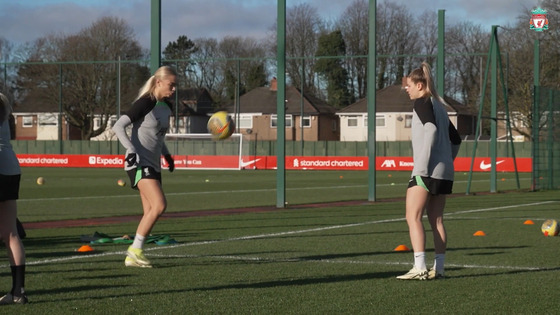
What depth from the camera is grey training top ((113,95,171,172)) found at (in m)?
9.70

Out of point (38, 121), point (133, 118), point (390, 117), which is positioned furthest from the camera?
point (390, 117)

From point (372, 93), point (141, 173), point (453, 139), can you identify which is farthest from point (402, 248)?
point (372, 93)

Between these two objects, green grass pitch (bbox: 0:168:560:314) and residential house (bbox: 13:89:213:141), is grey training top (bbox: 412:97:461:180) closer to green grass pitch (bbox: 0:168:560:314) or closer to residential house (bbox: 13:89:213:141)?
green grass pitch (bbox: 0:168:560:314)

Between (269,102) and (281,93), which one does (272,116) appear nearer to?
(269,102)

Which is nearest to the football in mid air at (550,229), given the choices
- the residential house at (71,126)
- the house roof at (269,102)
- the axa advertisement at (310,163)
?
the axa advertisement at (310,163)

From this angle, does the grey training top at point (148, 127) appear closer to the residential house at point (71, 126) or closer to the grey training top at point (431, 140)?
the grey training top at point (431, 140)

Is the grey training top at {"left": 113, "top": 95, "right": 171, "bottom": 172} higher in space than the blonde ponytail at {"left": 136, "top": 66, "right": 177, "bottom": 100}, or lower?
lower

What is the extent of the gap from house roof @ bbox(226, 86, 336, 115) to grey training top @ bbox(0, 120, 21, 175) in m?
70.5

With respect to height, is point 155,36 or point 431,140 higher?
point 155,36

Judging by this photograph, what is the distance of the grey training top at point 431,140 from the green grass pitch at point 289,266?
103cm

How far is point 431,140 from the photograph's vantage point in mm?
8672

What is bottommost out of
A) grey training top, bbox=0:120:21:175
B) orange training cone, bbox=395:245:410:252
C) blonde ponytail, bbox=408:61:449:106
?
orange training cone, bbox=395:245:410:252

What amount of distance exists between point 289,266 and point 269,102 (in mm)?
74634

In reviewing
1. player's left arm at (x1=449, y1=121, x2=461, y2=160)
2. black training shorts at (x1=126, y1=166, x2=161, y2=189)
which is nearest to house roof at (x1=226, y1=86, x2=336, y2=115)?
black training shorts at (x1=126, y1=166, x2=161, y2=189)
